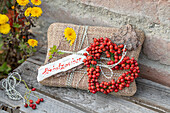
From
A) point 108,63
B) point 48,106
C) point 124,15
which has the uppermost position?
point 124,15

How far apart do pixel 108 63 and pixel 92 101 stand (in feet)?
0.71

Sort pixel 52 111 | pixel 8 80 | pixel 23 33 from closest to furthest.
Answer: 1. pixel 52 111
2. pixel 8 80
3. pixel 23 33

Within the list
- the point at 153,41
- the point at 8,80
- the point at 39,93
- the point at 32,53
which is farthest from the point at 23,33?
the point at 153,41

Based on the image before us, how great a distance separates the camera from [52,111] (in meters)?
0.93

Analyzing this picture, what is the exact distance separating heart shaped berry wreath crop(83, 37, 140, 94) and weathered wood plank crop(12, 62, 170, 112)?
0.05 metres

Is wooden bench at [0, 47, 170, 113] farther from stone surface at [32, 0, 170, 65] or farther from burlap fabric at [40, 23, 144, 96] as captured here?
stone surface at [32, 0, 170, 65]

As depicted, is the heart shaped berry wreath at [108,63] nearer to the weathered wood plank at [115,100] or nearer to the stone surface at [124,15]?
the weathered wood plank at [115,100]

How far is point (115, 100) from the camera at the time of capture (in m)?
0.97

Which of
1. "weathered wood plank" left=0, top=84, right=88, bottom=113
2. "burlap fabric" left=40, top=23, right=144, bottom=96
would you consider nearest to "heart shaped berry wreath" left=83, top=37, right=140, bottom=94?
"burlap fabric" left=40, top=23, right=144, bottom=96

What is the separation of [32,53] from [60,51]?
0.35 metres

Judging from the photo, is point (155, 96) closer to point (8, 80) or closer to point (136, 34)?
point (136, 34)

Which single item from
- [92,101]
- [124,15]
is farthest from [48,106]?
[124,15]

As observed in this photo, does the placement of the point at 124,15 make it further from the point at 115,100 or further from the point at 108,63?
the point at 115,100

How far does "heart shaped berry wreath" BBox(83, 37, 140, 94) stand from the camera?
3.09 ft
